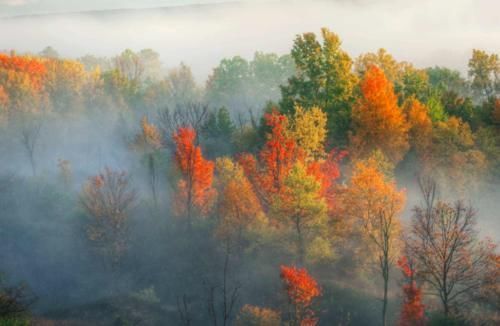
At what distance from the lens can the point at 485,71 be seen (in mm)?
81938

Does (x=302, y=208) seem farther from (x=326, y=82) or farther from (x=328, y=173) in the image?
(x=326, y=82)

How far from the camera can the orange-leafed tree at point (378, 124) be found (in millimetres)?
61344

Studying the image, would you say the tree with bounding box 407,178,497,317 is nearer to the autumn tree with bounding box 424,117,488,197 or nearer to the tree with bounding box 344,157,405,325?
the tree with bounding box 344,157,405,325

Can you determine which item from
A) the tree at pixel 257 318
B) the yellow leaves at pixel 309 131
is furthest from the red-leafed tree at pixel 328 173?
the tree at pixel 257 318

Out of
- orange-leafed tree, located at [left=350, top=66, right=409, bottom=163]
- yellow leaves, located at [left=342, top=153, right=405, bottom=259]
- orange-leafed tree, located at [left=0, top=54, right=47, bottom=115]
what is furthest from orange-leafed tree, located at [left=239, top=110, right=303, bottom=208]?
orange-leafed tree, located at [left=0, top=54, right=47, bottom=115]

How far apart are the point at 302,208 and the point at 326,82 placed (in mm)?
20175

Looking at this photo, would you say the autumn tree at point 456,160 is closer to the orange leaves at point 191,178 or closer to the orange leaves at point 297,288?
the orange leaves at point 297,288

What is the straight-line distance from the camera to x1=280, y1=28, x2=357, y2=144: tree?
210 feet

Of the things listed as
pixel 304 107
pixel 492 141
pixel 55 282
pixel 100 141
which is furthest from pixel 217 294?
pixel 100 141

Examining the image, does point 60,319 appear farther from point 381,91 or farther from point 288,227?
point 381,91

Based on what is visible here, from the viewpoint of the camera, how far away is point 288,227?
53625 millimetres

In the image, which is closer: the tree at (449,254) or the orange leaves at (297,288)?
the tree at (449,254)

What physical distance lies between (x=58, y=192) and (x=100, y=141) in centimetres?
2861

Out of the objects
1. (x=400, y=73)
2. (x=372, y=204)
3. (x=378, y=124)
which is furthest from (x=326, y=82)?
(x=400, y=73)
